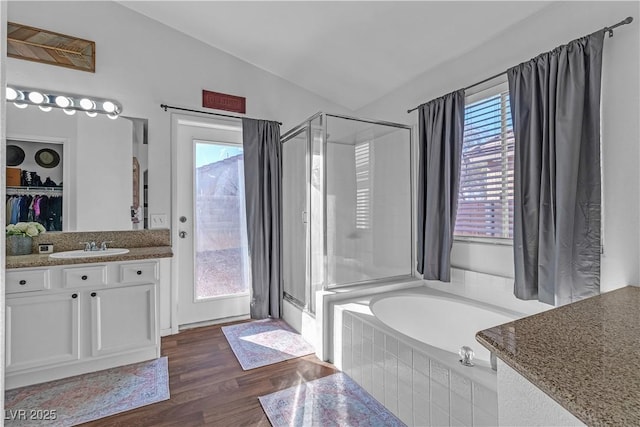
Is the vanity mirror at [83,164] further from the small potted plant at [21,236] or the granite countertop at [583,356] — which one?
the granite countertop at [583,356]

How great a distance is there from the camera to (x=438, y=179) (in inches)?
95.3

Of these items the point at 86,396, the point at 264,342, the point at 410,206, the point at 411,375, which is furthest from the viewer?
the point at 410,206

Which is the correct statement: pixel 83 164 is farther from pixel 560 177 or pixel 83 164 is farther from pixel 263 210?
pixel 560 177

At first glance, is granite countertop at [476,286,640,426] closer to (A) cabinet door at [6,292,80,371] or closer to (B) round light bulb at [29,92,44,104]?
(A) cabinet door at [6,292,80,371]

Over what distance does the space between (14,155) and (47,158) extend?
180 millimetres

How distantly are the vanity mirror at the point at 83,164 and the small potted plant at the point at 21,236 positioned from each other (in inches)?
5.0

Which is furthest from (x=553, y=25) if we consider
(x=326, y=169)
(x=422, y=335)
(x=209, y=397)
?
(x=209, y=397)

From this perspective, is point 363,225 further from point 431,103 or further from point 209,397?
point 209,397

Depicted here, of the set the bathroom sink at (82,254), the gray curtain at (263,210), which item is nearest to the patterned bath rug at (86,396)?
the bathroom sink at (82,254)

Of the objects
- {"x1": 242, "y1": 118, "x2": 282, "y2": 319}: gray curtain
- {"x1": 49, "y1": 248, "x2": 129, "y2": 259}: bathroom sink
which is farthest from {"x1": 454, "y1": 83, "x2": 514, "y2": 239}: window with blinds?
{"x1": 49, "y1": 248, "x2": 129, "y2": 259}: bathroom sink

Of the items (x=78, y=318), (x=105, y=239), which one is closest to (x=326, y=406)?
(x=78, y=318)

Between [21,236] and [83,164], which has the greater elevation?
[83,164]

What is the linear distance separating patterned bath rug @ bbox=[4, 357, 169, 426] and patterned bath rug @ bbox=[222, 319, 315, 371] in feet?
1.84

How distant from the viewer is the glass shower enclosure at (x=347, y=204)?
2.51 meters
